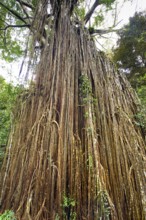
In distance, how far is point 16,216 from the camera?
4.94 ft

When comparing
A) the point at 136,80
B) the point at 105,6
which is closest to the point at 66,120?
the point at 105,6

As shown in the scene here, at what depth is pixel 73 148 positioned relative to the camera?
6.03 ft

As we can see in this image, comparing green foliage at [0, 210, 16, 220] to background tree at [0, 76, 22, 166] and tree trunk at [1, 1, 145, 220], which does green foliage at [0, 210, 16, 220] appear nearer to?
tree trunk at [1, 1, 145, 220]

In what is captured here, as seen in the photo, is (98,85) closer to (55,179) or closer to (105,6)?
(55,179)

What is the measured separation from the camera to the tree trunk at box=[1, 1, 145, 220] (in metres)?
1.58

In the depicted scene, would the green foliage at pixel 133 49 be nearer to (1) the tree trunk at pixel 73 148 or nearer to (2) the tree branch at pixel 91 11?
(2) the tree branch at pixel 91 11

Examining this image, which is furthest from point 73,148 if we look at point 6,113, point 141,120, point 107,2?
point 107,2

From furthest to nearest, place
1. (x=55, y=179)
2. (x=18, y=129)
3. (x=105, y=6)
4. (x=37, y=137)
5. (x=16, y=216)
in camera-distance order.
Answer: (x=105, y=6), (x=18, y=129), (x=37, y=137), (x=55, y=179), (x=16, y=216)

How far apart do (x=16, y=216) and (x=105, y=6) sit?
4.25m

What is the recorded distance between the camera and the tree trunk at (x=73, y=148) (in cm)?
158

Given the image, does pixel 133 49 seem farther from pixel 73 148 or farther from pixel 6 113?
pixel 73 148

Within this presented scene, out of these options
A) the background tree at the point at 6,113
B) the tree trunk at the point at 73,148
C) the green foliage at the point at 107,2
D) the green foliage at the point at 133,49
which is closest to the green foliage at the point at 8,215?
the tree trunk at the point at 73,148

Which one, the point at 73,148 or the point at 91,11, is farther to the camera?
the point at 91,11

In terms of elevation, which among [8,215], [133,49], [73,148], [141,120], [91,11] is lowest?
[8,215]
